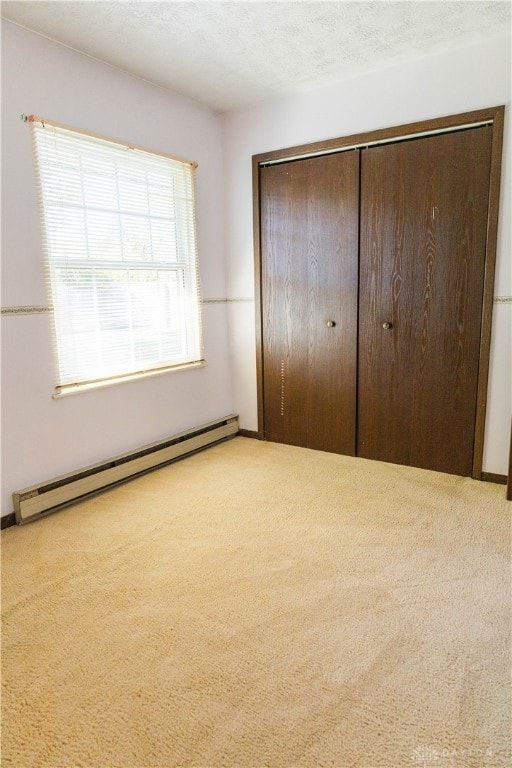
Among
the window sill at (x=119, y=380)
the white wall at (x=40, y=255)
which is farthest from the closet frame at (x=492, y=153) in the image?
the window sill at (x=119, y=380)

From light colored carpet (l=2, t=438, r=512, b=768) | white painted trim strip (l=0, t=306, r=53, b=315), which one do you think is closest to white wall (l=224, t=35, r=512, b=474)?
light colored carpet (l=2, t=438, r=512, b=768)

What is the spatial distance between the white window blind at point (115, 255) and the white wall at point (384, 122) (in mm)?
411

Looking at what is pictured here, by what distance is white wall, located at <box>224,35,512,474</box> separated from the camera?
8.79ft

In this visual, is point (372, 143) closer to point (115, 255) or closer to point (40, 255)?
point (115, 255)

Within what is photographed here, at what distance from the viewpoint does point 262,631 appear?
1.76m

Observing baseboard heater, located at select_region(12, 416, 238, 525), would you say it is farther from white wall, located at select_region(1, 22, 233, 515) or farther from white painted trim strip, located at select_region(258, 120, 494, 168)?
white painted trim strip, located at select_region(258, 120, 494, 168)

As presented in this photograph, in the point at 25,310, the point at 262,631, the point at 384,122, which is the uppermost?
the point at 384,122

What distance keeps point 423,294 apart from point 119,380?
1957mm

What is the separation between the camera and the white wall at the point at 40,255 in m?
2.45

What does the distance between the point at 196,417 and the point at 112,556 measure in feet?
5.16

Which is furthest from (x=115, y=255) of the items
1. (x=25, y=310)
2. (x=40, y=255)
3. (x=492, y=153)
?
(x=492, y=153)

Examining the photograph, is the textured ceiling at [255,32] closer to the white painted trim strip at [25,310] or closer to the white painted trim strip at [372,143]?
the white painted trim strip at [372,143]

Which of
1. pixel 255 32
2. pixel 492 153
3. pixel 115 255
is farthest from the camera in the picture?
pixel 115 255

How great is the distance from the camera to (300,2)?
2.24 meters
